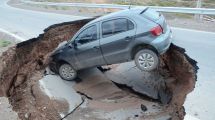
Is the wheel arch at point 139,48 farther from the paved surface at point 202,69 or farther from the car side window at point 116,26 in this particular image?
the paved surface at point 202,69

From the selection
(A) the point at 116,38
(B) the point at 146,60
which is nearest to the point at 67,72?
(A) the point at 116,38

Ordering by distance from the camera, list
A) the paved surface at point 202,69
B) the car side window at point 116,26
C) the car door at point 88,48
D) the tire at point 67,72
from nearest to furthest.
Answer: the paved surface at point 202,69
the car side window at point 116,26
the car door at point 88,48
the tire at point 67,72

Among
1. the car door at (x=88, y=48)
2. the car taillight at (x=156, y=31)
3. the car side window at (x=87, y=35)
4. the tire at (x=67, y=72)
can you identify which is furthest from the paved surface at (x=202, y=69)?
the tire at (x=67, y=72)

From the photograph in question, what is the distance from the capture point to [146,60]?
8.97 meters

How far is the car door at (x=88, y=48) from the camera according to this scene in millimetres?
9727

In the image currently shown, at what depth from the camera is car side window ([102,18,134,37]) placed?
29.8 ft

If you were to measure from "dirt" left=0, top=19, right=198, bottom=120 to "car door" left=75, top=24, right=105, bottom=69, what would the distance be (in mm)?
1099

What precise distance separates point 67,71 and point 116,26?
2.50 metres

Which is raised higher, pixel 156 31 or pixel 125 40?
pixel 156 31

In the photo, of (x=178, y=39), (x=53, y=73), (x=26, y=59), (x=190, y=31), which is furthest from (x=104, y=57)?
(x=190, y=31)

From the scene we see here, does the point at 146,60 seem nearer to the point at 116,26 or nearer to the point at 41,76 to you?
the point at 116,26

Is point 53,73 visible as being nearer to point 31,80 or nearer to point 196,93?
point 31,80

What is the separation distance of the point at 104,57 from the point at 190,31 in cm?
702

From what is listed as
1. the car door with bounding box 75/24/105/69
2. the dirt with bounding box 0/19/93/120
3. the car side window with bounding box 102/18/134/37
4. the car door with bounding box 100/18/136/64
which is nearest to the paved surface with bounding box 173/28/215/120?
the car door with bounding box 100/18/136/64
